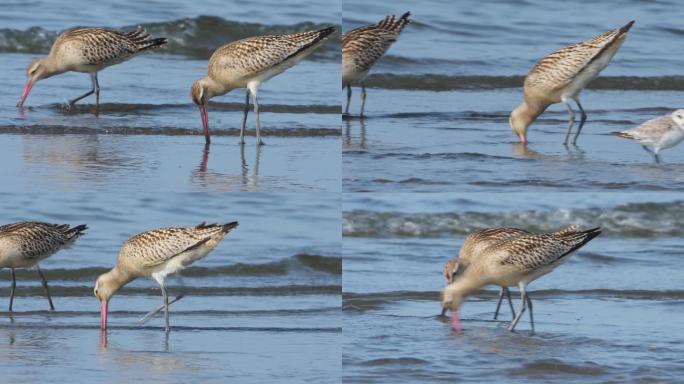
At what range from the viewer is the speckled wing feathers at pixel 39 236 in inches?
410

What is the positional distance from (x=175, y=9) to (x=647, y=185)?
7313 millimetres

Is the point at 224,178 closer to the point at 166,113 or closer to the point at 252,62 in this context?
the point at 252,62

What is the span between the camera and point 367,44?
11078mm

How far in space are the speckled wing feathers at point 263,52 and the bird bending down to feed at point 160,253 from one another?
4.86ft

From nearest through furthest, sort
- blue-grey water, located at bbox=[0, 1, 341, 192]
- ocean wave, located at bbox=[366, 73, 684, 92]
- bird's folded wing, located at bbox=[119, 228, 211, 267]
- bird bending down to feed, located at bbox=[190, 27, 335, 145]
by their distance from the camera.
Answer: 1. blue-grey water, located at bbox=[0, 1, 341, 192]
2. bird's folded wing, located at bbox=[119, 228, 211, 267]
3. bird bending down to feed, located at bbox=[190, 27, 335, 145]
4. ocean wave, located at bbox=[366, 73, 684, 92]

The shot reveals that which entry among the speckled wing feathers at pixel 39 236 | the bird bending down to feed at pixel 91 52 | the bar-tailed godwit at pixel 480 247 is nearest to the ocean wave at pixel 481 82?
the bird bending down to feed at pixel 91 52

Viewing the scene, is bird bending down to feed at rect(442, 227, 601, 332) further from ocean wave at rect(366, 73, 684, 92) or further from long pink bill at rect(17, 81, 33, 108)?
long pink bill at rect(17, 81, 33, 108)

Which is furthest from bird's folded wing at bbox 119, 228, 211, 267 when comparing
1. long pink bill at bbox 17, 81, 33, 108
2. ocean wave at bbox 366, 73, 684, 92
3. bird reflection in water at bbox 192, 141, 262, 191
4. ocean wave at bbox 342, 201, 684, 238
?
ocean wave at bbox 366, 73, 684, 92

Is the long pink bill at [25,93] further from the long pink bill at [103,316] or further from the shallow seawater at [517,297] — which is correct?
the shallow seawater at [517,297]

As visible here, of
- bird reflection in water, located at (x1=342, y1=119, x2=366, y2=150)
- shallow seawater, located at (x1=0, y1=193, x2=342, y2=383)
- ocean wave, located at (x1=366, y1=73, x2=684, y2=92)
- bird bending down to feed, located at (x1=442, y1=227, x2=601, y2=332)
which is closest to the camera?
shallow seawater, located at (x1=0, y1=193, x2=342, y2=383)

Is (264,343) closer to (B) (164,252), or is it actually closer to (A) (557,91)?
(B) (164,252)

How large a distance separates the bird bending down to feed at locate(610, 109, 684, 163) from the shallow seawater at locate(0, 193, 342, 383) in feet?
7.98

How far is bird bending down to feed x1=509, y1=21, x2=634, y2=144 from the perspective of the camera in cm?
975

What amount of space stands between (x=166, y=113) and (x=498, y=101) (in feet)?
9.37
